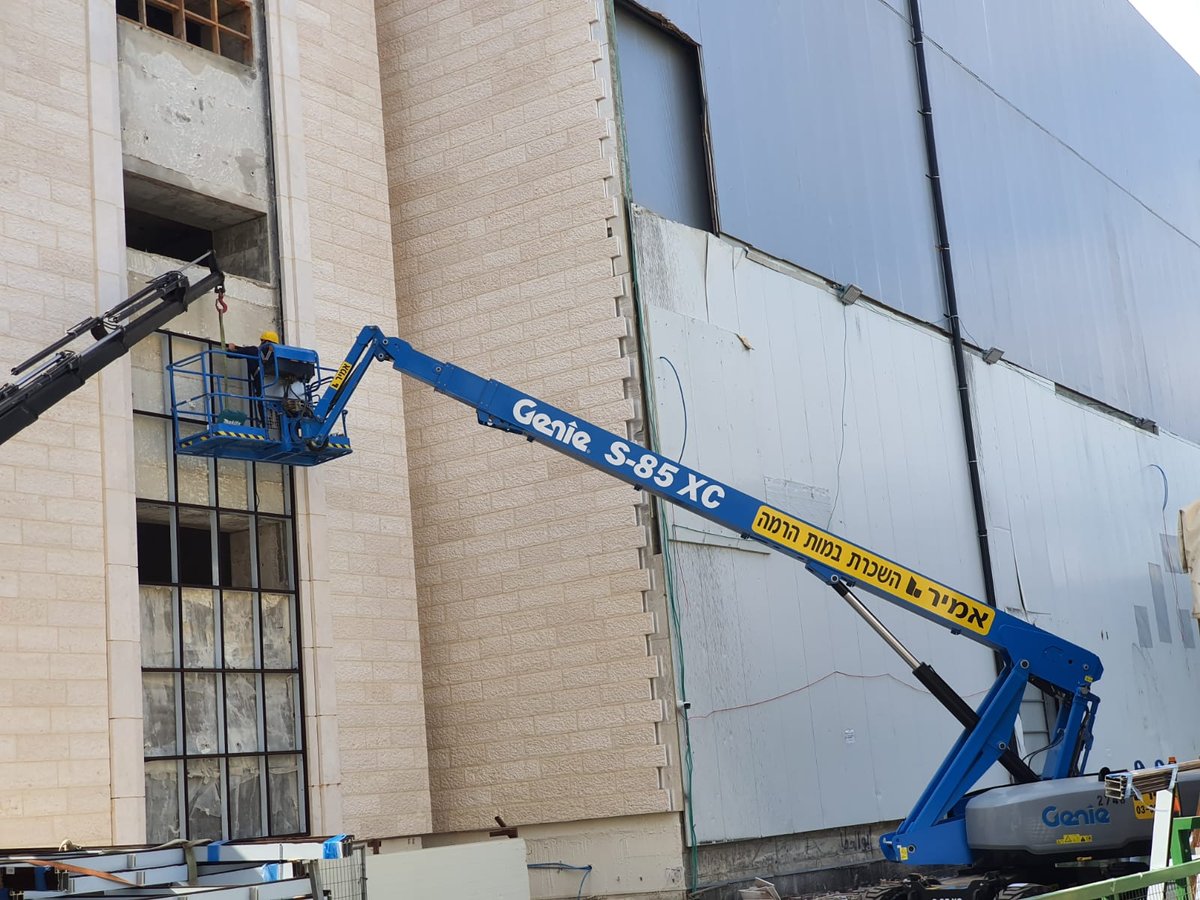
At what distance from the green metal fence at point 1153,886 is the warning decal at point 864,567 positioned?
5.88 m

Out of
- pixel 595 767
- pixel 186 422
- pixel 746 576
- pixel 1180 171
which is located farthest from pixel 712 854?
pixel 1180 171

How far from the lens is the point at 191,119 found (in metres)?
15.7

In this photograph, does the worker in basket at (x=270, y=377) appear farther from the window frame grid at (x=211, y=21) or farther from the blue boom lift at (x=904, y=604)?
the window frame grid at (x=211, y=21)

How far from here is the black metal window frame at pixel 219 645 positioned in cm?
1426

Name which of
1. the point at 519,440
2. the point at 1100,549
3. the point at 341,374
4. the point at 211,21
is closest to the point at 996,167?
the point at 1100,549

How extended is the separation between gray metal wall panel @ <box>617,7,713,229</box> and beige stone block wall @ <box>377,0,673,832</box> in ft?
1.85

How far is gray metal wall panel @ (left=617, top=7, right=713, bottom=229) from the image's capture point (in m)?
17.2

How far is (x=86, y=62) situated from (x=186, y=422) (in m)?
3.68

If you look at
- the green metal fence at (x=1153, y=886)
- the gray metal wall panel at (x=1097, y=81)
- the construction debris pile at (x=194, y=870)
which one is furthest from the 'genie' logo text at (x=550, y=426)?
the gray metal wall panel at (x=1097, y=81)

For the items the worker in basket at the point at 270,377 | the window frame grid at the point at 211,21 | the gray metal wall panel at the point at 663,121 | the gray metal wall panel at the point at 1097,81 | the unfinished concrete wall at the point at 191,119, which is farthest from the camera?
the gray metal wall panel at the point at 1097,81

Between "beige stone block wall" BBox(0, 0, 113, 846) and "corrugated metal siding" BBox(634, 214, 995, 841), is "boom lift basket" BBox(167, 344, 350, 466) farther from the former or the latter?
"corrugated metal siding" BBox(634, 214, 995, 841)

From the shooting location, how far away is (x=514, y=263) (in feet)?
56.5

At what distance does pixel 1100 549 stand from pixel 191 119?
1659 centimetres

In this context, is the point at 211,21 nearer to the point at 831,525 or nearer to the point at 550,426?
the point at 550,426
